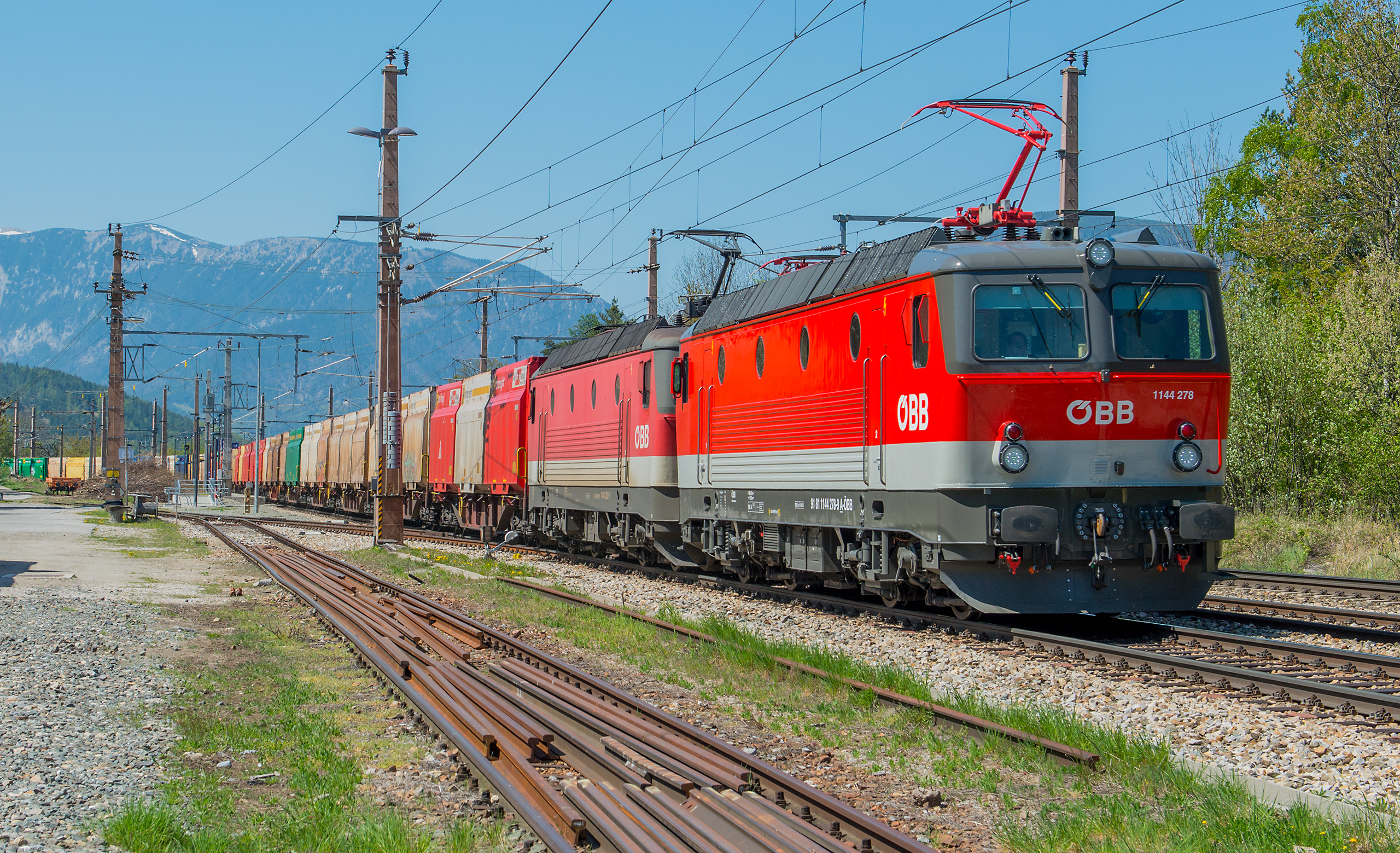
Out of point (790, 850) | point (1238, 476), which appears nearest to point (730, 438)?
point (790, 850)

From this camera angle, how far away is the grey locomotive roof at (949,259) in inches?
446

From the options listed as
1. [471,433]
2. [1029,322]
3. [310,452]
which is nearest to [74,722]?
[1029,322]

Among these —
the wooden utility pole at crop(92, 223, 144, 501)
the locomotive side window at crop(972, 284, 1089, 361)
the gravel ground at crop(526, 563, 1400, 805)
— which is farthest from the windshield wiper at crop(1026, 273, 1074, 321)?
the wooden utility pole at crop(92, 223, 144, 501)

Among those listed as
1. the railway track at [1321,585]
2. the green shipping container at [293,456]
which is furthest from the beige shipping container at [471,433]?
the green shipping container at [293,456]

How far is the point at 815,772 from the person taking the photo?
276 inches

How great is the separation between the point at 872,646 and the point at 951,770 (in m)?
4.64

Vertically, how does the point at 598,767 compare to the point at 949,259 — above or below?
below

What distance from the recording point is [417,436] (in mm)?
38250

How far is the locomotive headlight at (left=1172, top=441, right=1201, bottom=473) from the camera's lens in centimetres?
1127

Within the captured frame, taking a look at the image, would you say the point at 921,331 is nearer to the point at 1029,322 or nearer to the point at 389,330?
the point at 1029,322

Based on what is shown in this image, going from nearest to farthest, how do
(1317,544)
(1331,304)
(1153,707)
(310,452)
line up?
1. (1153,707)
2. (1317,544)
3. (1331,304)
4. (310,452)

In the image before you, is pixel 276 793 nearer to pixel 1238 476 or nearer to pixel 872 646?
pixel 872 646

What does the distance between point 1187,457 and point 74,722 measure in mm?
9550

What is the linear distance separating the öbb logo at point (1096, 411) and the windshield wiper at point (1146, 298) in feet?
2.82
